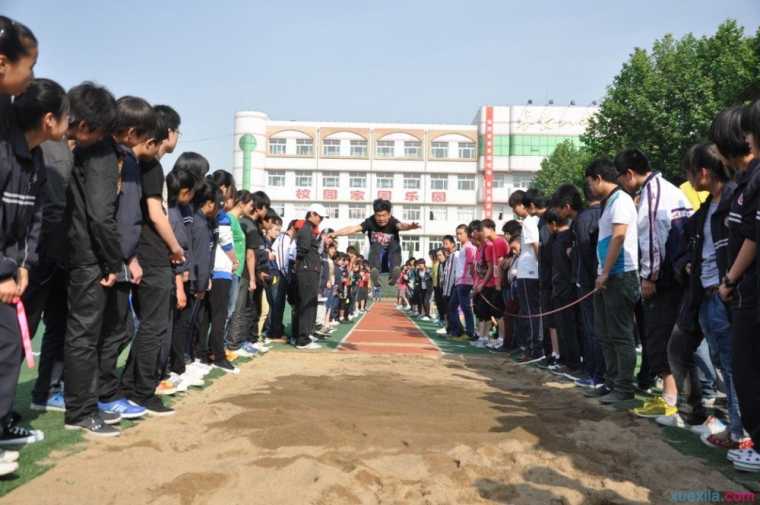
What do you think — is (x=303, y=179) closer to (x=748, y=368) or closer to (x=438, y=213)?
(x=438, y=213)

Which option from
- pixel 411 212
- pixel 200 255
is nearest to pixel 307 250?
pixel 200 255

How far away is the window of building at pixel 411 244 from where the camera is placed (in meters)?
68.4

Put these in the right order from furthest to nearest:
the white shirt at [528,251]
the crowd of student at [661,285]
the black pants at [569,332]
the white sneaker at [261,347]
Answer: the white sneaker at [261,347] → the white shirt at [528,251] → the black pants at [569,332] → the crowd of student at [661,285]

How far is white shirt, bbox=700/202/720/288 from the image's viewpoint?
12.9ft

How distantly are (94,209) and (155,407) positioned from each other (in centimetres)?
149

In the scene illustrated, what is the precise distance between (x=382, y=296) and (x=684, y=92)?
Answer: 84.6 ft

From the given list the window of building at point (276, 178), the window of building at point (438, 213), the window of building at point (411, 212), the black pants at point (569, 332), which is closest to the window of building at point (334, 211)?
the window of building at point (276, 178)

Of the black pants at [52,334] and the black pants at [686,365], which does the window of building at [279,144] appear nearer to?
the black pants at [52,334]

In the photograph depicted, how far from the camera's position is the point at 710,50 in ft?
90.0

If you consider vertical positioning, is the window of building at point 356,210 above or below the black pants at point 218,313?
above

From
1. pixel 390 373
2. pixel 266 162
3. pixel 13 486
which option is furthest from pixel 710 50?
pixel 266 162

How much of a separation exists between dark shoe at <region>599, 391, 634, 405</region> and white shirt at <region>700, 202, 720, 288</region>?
→ 159 cm

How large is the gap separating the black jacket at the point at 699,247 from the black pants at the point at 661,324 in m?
0.36

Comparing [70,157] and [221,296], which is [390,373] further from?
[70,157]
